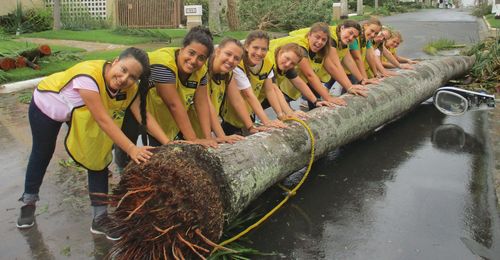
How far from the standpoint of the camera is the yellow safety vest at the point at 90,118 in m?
3.77

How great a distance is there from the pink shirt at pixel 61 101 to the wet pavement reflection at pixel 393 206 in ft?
5.42

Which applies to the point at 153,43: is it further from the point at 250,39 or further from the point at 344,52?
the point at 250,39

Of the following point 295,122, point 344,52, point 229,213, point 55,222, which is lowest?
point 55,222

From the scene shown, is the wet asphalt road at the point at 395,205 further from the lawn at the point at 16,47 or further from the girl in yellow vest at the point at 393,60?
the lawn at the point at 16,47

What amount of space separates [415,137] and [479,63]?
13.1 ft

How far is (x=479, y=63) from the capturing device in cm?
1009

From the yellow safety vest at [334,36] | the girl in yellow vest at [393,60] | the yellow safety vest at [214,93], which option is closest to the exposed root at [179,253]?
the yellow safety vest at [214,93]

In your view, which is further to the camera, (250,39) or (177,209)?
(250,39)

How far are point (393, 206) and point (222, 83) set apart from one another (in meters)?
1.87

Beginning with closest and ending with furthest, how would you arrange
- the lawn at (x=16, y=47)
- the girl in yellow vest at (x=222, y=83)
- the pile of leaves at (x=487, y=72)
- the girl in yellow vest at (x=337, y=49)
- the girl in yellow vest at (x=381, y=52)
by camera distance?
1. the girl in yellow vest at (x=222, y=83)
2. the girl in yellow vest at (x=337, y=49)
3. the girl in yellow vest at (x=381, y=52)
4. the pile of leaves at (x=487, y=72)
5. the lawn at (x=16, y=47)

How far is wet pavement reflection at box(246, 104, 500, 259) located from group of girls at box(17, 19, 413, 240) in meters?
0.80

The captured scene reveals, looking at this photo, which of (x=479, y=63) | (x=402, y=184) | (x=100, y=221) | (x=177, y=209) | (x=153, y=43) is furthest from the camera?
(x=153, y=43)

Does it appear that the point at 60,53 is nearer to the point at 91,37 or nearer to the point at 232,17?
the point at 91,37

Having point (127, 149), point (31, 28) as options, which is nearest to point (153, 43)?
point (31, 28)
